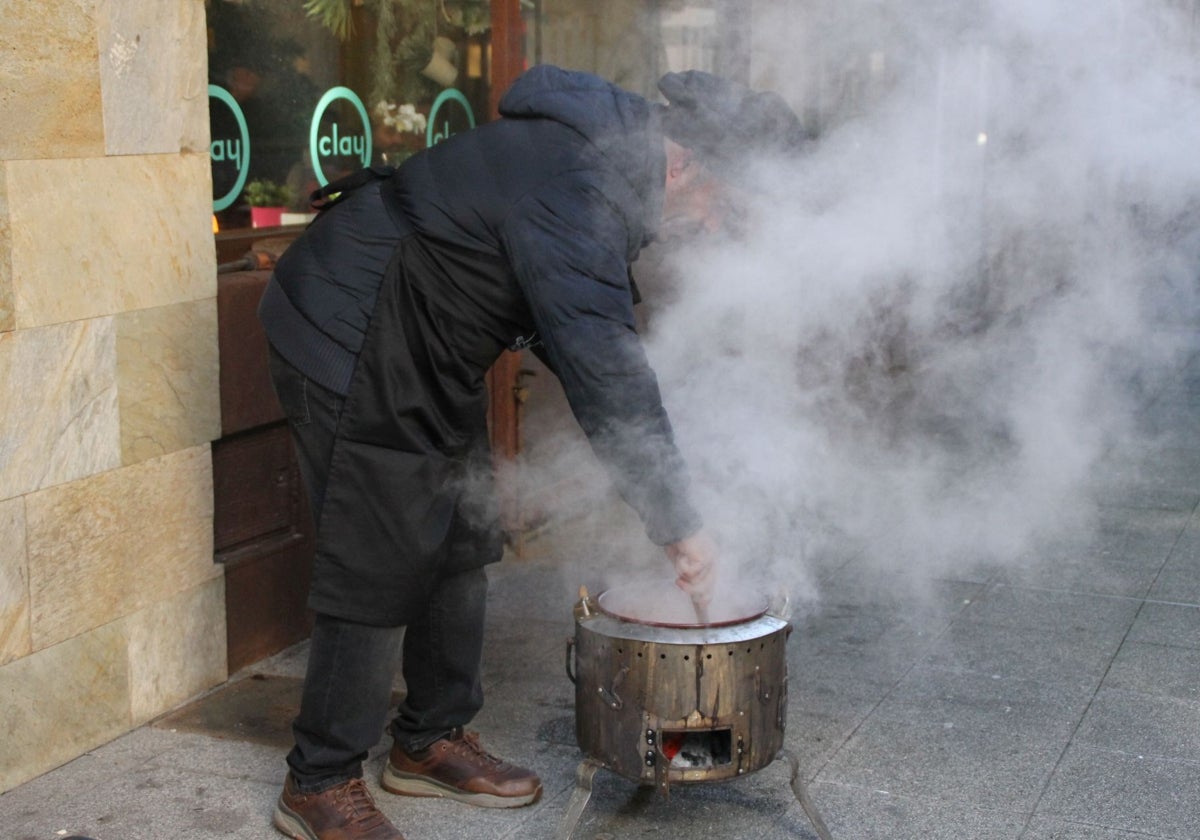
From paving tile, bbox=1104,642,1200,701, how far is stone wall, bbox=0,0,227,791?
8.60 feet

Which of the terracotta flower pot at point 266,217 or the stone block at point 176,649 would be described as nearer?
the stone block at point 176,649

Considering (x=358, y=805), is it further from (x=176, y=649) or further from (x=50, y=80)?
(x=50, y=80)

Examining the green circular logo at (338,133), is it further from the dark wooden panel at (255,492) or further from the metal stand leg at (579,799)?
the metal stand leg at (579,799)

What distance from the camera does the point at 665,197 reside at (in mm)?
2959

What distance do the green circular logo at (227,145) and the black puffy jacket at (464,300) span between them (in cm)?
113

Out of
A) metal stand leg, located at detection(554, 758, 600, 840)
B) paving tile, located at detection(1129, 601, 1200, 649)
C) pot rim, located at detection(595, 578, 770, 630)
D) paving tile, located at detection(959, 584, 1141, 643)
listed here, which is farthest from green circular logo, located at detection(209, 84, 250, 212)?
paving tile, located at detection(1129, 601, 1200, 649)

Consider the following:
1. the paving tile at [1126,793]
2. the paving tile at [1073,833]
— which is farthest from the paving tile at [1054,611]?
the paving tile at [1073,833]

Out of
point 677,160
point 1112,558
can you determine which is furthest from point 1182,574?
point 677,160

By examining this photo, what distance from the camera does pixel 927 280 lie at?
7.00 metres

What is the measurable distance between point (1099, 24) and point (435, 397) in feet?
7.59

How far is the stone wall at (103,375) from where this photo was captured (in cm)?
330

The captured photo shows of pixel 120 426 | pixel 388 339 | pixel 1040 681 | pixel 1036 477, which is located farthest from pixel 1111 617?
pixel 120 426

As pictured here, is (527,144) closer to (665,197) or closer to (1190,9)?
(665,197)

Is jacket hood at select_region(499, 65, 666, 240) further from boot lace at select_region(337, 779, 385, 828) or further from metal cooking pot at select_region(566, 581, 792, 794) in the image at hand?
boot lace at select_region(337, 779, 385, 828)
